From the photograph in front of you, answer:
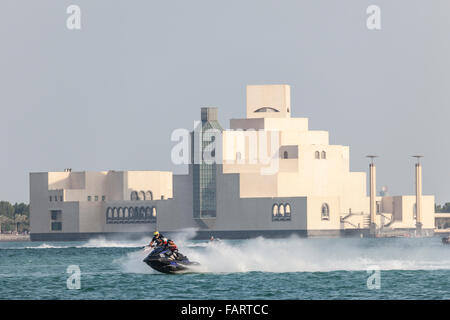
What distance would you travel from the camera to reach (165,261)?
74438 mm

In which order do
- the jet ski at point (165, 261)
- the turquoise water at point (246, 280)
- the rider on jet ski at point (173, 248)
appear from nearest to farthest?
1. the turquoise water at point (246, 280)
2. the rider on jet ski at point (173, 248)
3. the jet ski at point (165, 261)

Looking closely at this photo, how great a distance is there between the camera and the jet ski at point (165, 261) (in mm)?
74375

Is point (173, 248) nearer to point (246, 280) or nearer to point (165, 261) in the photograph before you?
point (165, 261)

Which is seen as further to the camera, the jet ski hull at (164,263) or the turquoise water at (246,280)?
the jet ski hull at (164,263)

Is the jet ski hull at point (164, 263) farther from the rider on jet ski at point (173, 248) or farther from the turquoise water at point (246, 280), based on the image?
the turquoise water at point (246, 280)

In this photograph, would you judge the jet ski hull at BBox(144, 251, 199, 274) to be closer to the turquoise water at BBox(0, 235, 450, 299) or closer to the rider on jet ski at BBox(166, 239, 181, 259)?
the rider on jet ski at BBox(166, 239, 181, 259)

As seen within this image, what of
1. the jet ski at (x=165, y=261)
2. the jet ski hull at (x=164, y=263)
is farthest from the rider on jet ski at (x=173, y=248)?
the jet ski hull at (x=164, y=263)

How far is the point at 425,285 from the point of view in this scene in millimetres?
71562

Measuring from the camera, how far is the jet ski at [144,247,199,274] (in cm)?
7438

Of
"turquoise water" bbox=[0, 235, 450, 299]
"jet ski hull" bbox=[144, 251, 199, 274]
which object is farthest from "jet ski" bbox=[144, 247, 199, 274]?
"turquoise water" bbox=[0, 235, 450, 299]

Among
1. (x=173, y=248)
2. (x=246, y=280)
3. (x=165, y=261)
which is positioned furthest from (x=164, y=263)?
(x=246, y=280)
